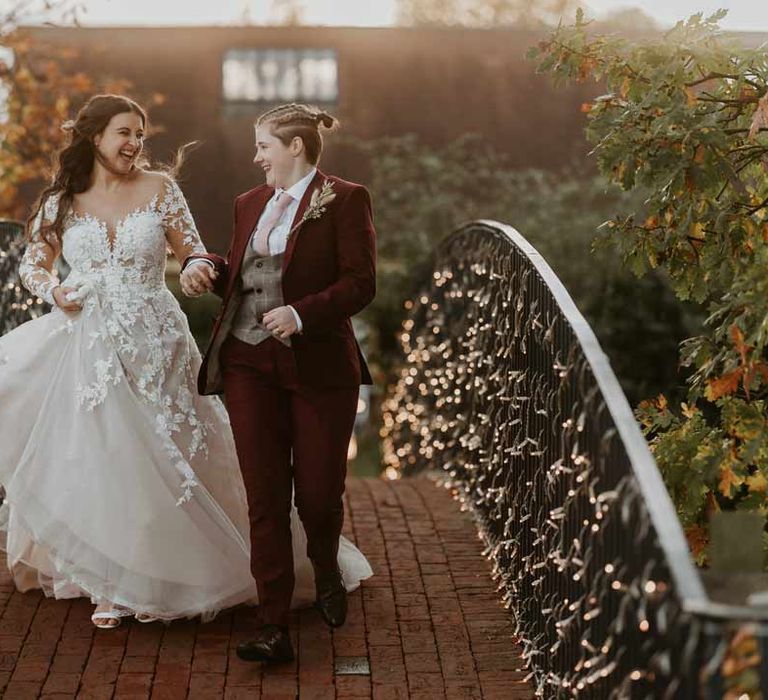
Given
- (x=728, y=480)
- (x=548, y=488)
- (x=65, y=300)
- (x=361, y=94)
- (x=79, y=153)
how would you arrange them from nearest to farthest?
(x=728, y=480) → (x=548, y=488) → (x=65, y=300) → (x=79, y=153) → (x=361, y=94)

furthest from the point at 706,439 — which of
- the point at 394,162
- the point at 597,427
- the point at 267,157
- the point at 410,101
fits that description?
the point at 410,101

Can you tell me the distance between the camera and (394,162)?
1647 centimetres

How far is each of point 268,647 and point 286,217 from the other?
1546mm

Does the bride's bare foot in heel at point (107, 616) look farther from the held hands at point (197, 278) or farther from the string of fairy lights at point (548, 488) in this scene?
the string of fairy lights at point (548, 488)

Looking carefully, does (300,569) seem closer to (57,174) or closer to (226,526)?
(226,526)

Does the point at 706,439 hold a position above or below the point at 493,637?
above

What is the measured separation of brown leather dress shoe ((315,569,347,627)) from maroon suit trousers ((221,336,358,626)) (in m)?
0.34

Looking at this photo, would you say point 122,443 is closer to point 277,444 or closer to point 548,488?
point 277,444

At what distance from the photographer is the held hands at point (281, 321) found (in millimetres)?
4566

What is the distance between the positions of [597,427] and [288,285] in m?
1.51

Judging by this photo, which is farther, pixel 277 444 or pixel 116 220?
pixel 116 220

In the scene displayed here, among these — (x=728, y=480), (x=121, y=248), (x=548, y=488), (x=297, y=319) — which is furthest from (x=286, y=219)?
(x=728, y=480)

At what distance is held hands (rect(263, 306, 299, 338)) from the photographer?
4.57 m

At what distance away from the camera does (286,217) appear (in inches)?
190
